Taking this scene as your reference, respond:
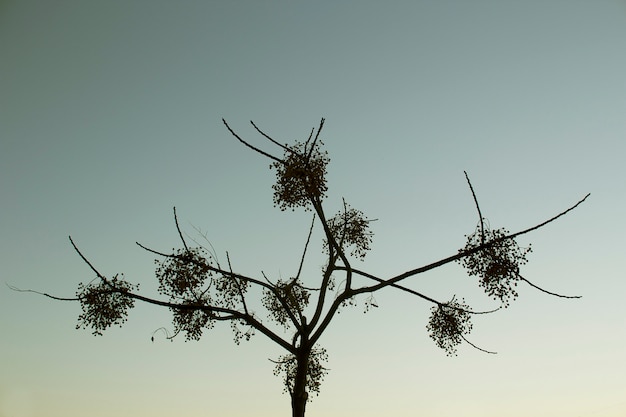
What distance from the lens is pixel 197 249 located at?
894 centimetres

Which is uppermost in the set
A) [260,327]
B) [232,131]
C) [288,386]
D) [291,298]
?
[232,131]

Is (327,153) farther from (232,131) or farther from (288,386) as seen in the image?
(288,386)

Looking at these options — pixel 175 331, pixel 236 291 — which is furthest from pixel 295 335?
pixel 175 331

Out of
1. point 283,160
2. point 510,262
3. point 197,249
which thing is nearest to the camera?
point 510,262

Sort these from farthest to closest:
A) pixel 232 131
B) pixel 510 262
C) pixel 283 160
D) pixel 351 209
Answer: pixel 351 209, pixel 283 160, pixel 510 262, pixel 232 131

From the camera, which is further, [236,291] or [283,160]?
[236,291]

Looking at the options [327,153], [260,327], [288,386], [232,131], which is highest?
[327,153]

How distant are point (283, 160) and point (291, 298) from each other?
11.2ft

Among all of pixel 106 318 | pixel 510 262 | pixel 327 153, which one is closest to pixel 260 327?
pixel 106 318

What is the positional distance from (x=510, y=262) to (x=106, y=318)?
7949mm

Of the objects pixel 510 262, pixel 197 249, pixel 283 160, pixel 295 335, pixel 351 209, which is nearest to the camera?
pixel 510 262

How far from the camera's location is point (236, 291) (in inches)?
379

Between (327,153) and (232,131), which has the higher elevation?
(327,153)

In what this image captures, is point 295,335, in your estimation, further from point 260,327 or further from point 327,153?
point 327,153
